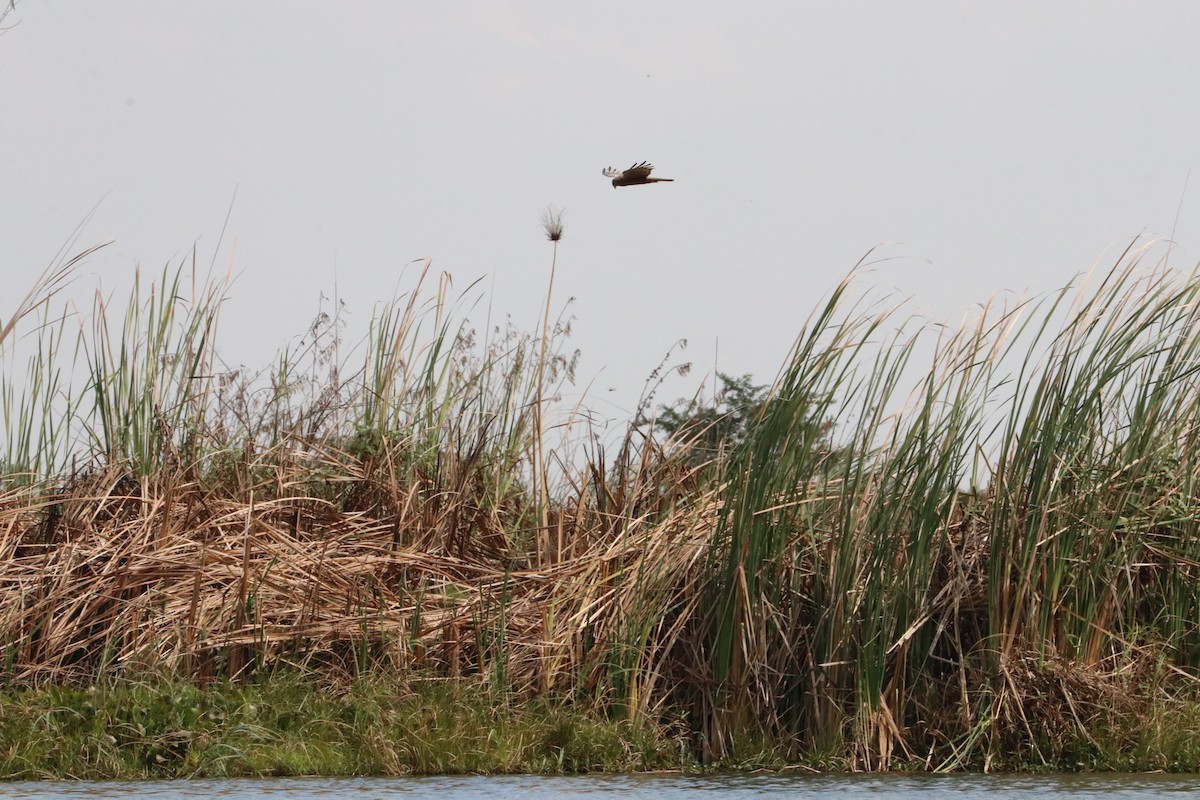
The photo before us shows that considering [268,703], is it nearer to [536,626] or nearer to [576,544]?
[536,626]

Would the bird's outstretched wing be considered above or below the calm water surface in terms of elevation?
above

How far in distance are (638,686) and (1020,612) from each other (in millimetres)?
1739

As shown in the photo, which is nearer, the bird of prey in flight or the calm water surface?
the calm water surface

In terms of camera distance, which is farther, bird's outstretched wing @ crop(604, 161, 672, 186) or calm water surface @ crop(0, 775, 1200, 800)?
bird's outstretched wing @ crop(604, 161, 672, 186)

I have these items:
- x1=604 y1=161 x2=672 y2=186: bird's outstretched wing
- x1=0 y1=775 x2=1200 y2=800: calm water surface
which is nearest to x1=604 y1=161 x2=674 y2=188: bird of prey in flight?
x1=604 y1=161 x2=672 y2=186: bird's outstretched wing

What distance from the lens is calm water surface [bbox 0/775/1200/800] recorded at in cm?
549

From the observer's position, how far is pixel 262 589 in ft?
23.6

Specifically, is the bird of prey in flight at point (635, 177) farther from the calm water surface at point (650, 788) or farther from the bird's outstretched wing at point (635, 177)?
the calm water surface at point (650, 788)

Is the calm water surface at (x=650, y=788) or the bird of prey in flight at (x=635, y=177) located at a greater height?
the bird of prey in flight at (x=635, y=177)

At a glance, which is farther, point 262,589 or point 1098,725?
point 262,589

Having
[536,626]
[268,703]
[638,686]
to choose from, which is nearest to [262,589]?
[268,703]

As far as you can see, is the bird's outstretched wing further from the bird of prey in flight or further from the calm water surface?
the calm water surface

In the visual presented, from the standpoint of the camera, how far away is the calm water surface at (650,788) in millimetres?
5492

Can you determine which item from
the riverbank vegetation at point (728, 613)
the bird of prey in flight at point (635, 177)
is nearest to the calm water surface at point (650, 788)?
the riverbank vegetation at point (728, 613)
